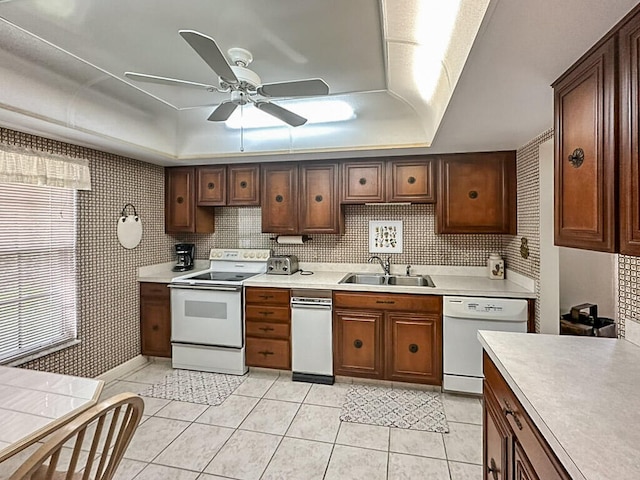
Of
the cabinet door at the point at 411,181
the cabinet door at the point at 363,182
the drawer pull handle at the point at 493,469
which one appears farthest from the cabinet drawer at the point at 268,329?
the drawer pull handle at the point at 493,469

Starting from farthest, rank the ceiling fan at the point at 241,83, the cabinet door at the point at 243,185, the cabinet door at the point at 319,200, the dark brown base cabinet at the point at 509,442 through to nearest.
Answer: the cabinet door at the point at 243,185
the cabinet door at the point at 319,200
the ceiling fan at the point at 241,83
the dark brown base cabinet at the point at 509,442

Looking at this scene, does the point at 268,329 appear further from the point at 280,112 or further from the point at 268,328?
the point at 280,112

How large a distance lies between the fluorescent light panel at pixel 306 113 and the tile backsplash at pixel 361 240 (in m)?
1.01

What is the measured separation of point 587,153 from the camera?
4.35ft

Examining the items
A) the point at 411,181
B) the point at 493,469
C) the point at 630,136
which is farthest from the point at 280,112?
the point at 493,469

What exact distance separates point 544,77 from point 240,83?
4.88 feet

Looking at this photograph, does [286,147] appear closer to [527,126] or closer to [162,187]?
A: [162,187]

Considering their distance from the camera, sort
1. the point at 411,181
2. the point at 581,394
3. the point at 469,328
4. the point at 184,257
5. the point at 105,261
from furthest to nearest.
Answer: the point at 184,257 < the point at 411,181 < the point at 105,261 < the point at 469,328 < the point at 581,394

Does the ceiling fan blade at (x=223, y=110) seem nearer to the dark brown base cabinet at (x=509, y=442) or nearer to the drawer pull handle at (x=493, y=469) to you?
the dark brown base cabinet at (x=509, y=442)

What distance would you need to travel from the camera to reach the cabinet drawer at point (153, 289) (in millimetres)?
3412

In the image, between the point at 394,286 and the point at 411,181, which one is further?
the point at 411,181

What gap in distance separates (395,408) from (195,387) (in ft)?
5.63

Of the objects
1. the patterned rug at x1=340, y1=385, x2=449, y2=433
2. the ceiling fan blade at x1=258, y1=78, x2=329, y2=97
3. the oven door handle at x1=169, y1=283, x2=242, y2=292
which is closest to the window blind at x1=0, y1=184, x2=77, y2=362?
the oven door handle at x1=169, y1=283, x2=242, y2=292

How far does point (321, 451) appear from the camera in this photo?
2.11 m
